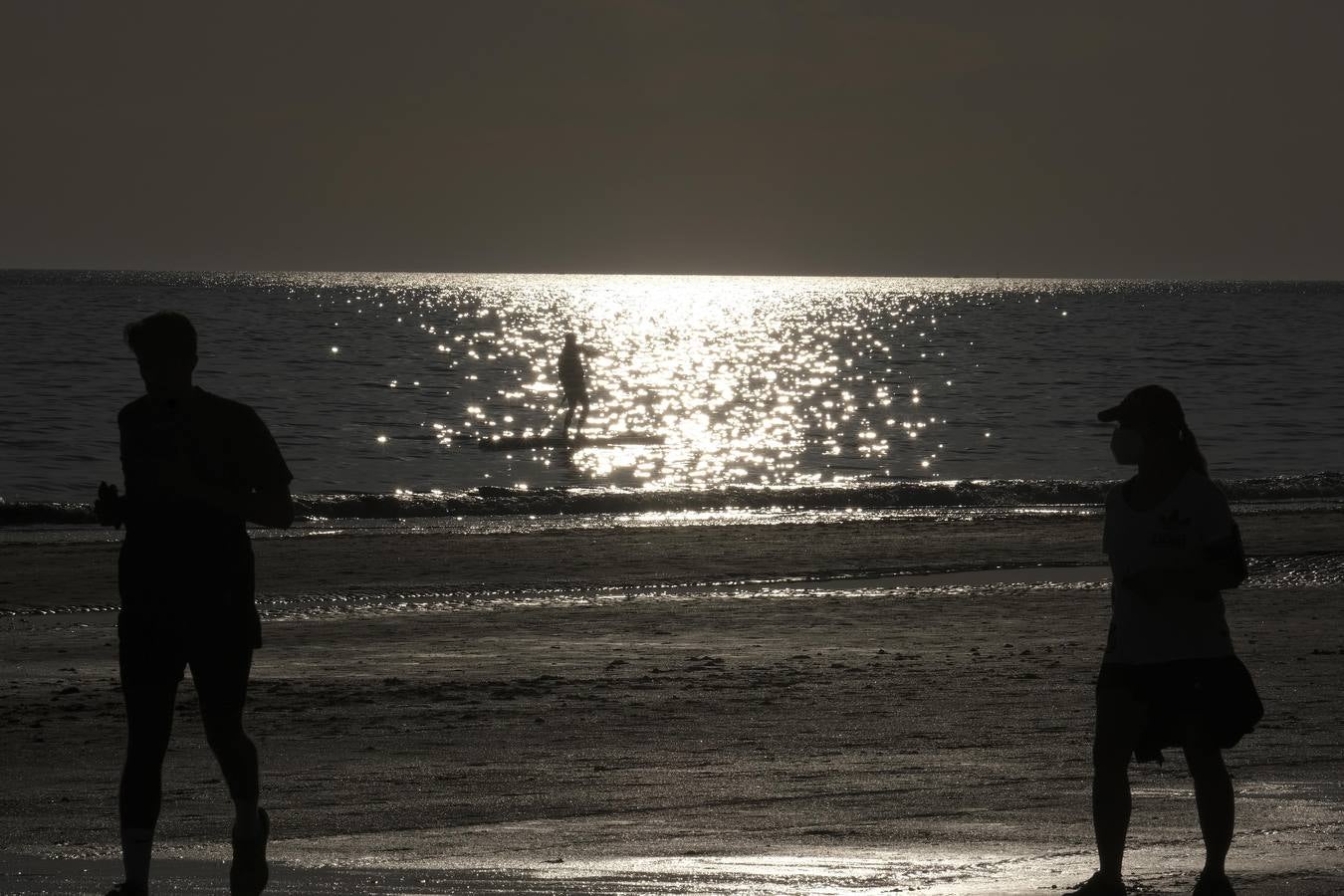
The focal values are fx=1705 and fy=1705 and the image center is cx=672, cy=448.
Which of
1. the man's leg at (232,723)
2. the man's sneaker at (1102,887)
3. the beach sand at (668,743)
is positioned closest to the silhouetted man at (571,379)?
the beach sand at (668,743)

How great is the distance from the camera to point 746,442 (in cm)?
3750

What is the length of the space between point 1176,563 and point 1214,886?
956 mm

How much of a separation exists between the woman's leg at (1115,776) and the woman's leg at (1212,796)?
0.18 meters

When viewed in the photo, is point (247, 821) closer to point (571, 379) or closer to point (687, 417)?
point (571, 379)

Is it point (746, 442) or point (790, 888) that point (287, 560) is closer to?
point (790, 888)

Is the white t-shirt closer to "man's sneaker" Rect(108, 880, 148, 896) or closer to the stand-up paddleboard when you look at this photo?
"man's sneaker" Rect(108, 880, 148, 896)

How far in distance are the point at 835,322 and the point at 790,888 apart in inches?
4904

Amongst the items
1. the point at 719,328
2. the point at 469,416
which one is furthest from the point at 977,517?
the point at 719,328

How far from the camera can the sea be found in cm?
2555

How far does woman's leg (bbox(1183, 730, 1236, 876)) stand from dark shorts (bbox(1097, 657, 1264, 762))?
0.11 ft

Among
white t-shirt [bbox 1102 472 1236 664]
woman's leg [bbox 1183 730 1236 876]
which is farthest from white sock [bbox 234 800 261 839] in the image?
woman's leg [bbox 1183 730 1236 876]

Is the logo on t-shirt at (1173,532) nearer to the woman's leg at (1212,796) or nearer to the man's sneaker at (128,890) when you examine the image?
the woman's leg at (1212,796)

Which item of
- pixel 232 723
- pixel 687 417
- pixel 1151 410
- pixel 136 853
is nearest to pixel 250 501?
pixel 232 723

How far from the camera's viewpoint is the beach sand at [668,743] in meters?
5.77
